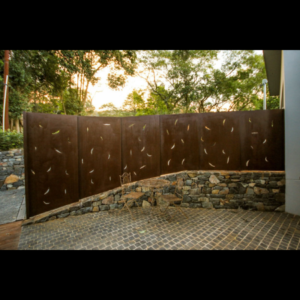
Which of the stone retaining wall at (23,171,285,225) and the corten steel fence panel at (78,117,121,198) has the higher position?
the corten steel fence panel at (78,117,121,198)

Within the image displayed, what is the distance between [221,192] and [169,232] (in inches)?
79.3

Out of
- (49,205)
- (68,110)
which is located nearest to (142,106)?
(68,110)

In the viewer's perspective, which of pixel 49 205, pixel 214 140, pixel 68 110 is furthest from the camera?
pixel 68 110

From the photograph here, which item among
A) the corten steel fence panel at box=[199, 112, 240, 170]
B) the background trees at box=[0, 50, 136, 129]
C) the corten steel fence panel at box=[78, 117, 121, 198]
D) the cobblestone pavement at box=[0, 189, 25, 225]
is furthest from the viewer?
the background trees at box=[0, 50, 136, 129]

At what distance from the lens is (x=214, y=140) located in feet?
14.2

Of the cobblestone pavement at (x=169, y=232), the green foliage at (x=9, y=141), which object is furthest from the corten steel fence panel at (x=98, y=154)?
the green foliage at (x=9, y=141)

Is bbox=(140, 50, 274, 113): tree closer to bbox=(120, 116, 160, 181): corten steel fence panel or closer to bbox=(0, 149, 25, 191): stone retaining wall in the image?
bbox=(120, 116, 160, 181): corten steel fence panel

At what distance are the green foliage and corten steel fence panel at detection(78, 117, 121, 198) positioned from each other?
3.87 metres

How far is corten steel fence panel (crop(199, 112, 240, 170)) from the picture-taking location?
423cm

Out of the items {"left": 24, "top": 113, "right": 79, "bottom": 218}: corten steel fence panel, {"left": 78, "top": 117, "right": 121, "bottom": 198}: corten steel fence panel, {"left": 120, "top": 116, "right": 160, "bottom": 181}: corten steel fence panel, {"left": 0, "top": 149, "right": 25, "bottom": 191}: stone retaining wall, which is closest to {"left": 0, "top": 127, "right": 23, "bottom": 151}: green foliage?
{"left": 0, "top": 149, "right": 25, "bottom": 191}: stone retaining wall
